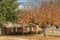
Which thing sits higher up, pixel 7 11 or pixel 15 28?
pixel 7 11

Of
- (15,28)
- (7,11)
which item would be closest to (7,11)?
(7,11)

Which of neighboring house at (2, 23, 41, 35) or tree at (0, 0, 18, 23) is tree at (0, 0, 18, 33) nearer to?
tree at (0, 0, 18, 23)

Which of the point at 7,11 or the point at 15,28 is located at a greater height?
the point at 7,11

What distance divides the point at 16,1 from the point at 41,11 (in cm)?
1939

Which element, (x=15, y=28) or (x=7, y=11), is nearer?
Result: (x=7, y=11)

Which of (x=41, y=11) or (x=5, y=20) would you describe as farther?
(x=5, y=20)

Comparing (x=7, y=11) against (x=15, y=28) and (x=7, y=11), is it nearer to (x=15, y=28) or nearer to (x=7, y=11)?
(x=7, y=11)

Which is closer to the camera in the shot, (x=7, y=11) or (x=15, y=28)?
(x=7, y=11)

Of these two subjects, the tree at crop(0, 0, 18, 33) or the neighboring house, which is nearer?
the tree at crop(0, 0, 18, 33)

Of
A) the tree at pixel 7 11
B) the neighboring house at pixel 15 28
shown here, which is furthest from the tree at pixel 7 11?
the neighboring house at pixel 15 28

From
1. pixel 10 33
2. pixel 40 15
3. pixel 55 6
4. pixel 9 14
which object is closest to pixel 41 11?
pixel 40 15

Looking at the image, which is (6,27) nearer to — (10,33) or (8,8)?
(10,33)

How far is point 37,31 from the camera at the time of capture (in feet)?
186

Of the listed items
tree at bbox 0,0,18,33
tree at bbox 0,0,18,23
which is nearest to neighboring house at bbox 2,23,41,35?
tree at bbox 0,0,18,33
